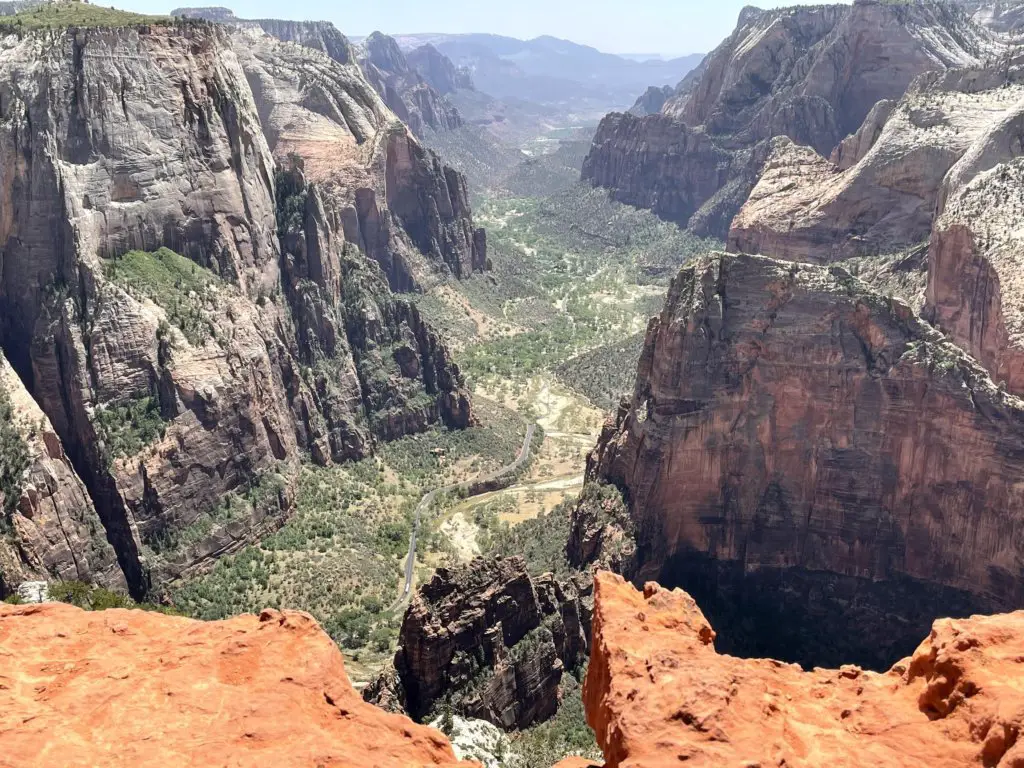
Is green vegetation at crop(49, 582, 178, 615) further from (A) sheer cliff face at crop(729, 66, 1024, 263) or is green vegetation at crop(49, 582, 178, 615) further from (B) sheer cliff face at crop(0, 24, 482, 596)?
(A) sheer cliff face at crop(729, 66, 1024, 263)

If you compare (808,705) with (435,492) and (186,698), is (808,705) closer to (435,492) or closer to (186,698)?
(186,698)

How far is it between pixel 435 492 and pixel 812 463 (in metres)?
40.1

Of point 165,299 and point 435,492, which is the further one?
point 435,492

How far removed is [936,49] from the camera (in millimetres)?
171875

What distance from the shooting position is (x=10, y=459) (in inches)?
2472

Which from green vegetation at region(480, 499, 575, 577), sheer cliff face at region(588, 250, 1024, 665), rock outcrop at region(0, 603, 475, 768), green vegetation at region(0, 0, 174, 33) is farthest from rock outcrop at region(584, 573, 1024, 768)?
Answer: green vegetation at region(0, 0, 174, 33)

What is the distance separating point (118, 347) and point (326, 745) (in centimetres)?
5517

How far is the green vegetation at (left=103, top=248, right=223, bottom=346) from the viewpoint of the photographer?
77.2 meters

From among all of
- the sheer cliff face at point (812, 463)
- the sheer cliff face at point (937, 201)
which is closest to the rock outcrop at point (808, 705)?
the sheer cliff face at point (812, 463)

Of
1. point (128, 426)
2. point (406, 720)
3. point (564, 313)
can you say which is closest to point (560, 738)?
point (406, 720)

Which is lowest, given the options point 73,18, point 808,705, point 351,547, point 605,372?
point 351,547

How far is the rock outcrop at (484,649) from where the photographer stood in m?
49.5

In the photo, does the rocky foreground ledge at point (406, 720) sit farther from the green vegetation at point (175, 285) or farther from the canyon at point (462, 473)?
the green vegetation at point (175, 285)

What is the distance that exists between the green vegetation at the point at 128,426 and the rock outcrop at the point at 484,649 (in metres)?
28.3
